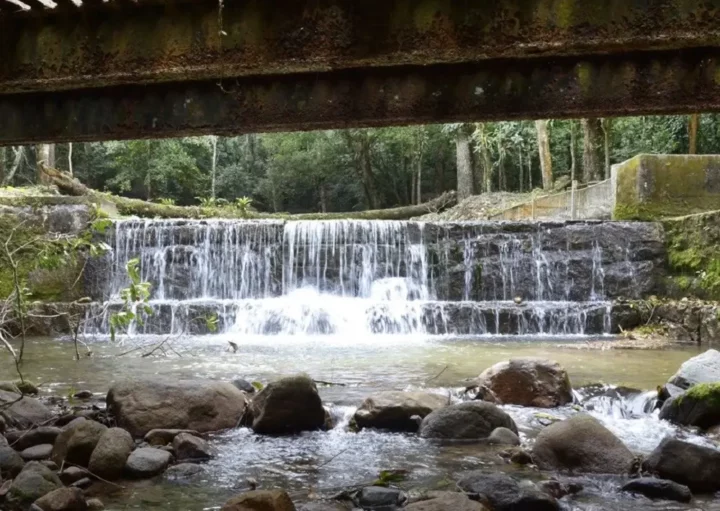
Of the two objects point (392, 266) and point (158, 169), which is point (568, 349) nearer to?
point (392, 266)

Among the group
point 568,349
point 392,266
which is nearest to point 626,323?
point 568,349

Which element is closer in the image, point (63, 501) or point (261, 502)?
point (261, 502)

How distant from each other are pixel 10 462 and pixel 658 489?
4.67 meters

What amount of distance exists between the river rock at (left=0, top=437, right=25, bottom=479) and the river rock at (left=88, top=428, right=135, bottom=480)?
0.50 m

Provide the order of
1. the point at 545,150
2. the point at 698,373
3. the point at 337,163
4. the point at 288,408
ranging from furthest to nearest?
the point at 337,163, the point at 545,150, the point at 698,373, the point at 288,408

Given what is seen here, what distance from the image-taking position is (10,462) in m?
5.06

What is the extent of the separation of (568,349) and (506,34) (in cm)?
908

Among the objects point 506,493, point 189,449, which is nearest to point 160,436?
point 189,449

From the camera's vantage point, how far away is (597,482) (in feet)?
17.1

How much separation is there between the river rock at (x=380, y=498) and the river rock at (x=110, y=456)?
6.01ft

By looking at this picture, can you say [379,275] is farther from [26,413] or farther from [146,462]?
[146,462]

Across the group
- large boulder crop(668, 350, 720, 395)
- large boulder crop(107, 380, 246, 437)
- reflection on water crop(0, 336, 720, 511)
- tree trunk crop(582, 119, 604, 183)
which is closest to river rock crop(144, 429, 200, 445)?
large boulder crop(107, 380, 246, 437)

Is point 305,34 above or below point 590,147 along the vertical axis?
below

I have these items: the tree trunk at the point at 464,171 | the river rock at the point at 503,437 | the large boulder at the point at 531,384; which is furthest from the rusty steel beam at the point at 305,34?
the tree trunk at the point at 464,171
